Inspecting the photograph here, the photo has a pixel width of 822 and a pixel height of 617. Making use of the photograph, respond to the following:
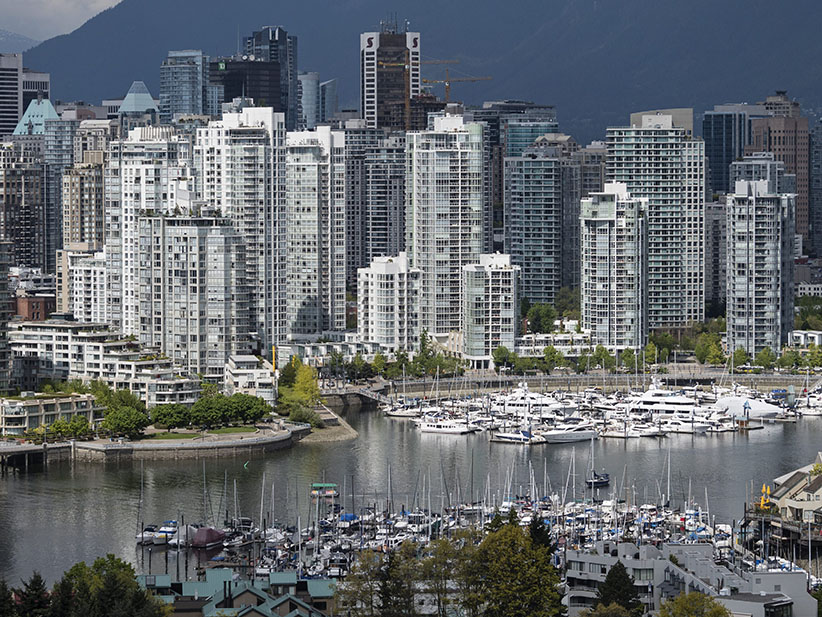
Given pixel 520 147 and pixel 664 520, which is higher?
pixel 520 147

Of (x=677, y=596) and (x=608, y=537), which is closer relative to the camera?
(x=677, y=596)

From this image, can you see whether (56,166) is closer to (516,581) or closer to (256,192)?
(256,192)

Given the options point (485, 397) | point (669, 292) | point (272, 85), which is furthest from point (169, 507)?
point (272, 85)

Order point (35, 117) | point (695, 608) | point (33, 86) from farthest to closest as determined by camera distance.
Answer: point (33, 86) < point (35, 117) < point (695, 608)

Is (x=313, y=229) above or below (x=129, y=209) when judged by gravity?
below

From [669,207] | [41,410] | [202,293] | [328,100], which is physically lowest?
[41,410]

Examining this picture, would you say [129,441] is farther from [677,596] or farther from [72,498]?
[677,596]

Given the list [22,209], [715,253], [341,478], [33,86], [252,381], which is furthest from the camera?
[33,86]

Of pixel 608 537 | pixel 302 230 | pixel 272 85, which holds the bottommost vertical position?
pixel 608 537

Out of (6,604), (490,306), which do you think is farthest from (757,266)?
(6,604)
